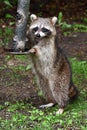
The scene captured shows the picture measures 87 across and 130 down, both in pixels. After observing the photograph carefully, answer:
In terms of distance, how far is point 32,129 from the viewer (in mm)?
6523

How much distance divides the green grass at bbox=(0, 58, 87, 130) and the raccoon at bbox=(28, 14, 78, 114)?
8.7 inches

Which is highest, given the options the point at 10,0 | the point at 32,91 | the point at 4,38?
the point at 10,0

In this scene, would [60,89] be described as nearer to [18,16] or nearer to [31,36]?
[31,36]

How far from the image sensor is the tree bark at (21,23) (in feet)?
29.5

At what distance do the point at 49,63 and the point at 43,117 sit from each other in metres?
0.99

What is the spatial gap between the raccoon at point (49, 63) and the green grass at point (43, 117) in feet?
0.73

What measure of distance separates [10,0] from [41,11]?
88 centimetres

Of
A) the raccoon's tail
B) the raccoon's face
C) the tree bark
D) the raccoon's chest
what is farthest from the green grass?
the tree bark

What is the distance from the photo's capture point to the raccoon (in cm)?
757

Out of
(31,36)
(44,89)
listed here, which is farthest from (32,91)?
(31,36)

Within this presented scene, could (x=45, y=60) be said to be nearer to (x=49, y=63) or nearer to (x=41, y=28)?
(x=49, y=63)

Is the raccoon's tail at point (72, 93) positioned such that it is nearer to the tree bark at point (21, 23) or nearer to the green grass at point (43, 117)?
the green grass at point (43, 117)

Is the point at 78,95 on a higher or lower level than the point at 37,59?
lower

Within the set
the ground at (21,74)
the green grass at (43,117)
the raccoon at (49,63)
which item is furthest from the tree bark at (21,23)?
the green grass at (43,117)
